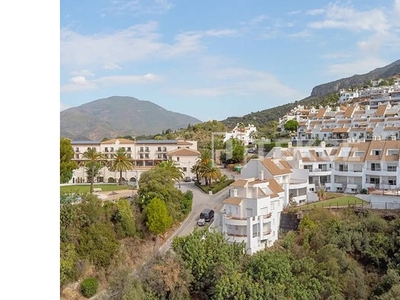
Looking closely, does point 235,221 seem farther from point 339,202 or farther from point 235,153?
point 235,153

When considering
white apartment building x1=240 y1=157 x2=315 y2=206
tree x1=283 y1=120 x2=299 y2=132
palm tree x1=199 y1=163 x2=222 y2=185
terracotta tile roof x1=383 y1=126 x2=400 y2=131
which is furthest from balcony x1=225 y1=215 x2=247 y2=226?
tree x1=283 y1=120 x2=299 y2=132

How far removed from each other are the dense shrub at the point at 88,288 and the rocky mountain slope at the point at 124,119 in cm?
1593

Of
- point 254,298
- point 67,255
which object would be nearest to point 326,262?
point 254,298

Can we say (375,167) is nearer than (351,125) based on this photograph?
Yes

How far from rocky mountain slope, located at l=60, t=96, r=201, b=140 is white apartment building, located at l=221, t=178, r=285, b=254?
1521 cm

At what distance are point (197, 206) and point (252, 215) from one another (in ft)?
7.80

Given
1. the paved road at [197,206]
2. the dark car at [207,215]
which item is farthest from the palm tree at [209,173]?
the dark car at [207,215]

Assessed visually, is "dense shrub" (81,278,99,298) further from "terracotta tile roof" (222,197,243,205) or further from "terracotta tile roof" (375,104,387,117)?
"terracotta tile roof" (375,104,387,117)

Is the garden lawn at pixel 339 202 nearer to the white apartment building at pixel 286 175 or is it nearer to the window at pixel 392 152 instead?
the white apartment building at pixel 286 175

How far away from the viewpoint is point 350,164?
32.7 feet

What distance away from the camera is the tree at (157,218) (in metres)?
7.68

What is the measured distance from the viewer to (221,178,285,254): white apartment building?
24.2ft

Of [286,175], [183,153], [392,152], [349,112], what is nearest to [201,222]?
[286,175]
